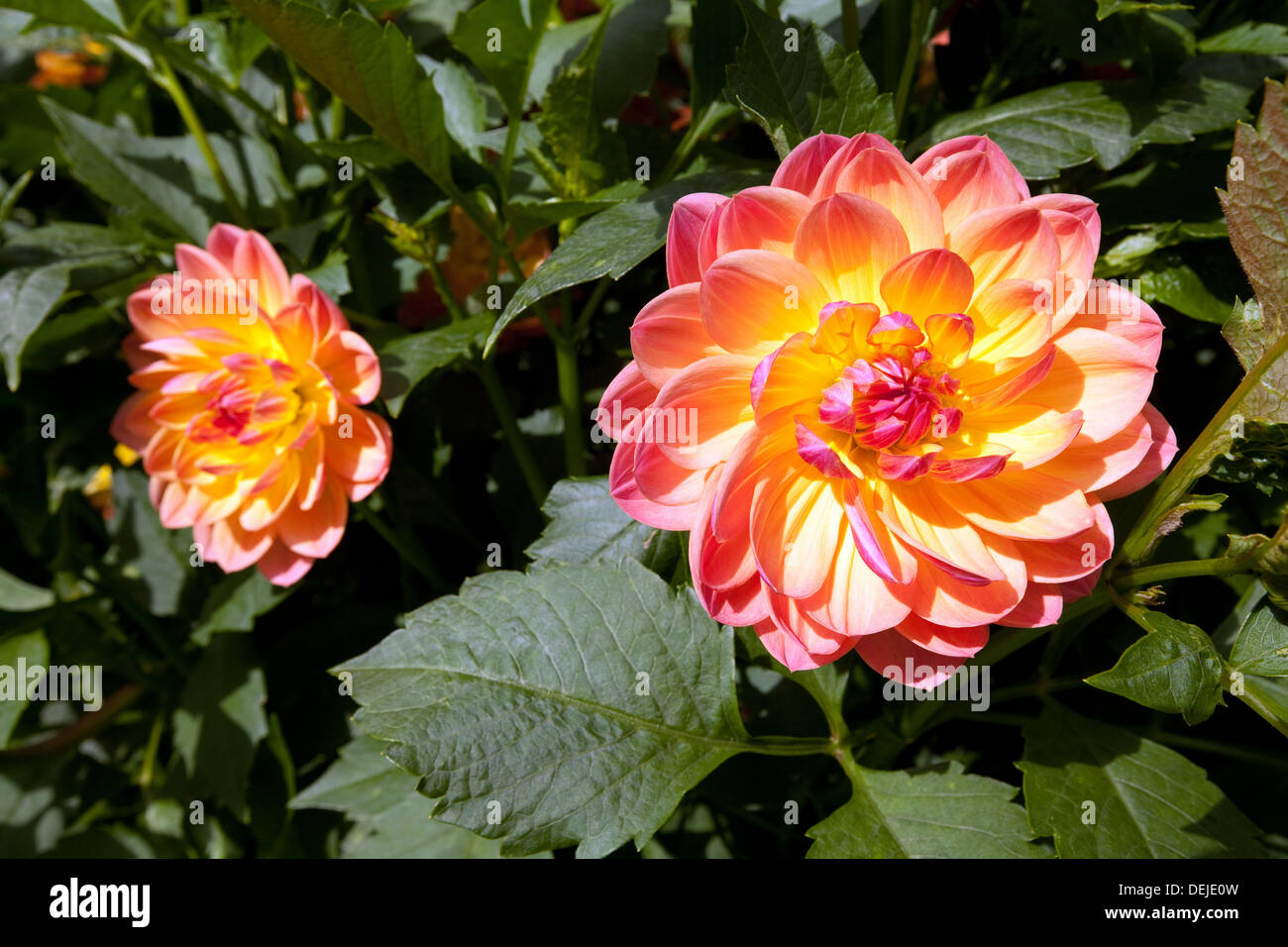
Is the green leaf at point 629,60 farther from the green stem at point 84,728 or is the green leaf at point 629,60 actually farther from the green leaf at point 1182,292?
the green stem at point 84,728

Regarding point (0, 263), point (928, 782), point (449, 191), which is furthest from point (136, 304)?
point (928, 782)

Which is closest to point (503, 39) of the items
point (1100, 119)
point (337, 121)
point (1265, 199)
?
point (337, 121)

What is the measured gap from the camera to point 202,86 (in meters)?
1.46

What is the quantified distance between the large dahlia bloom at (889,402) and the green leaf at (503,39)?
33cm

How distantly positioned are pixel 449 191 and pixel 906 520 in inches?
21.5

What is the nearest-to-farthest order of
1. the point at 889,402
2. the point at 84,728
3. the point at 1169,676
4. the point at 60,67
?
the point at 1169,676
the point at 889,402
the point at 84,728
the point at 60,67

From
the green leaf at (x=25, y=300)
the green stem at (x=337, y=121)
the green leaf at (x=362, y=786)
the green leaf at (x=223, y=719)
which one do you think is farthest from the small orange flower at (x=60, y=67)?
the green leaf at (x=362, y=786)

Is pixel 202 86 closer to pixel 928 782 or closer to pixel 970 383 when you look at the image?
pixel 970 383

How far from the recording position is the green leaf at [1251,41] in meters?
0.91

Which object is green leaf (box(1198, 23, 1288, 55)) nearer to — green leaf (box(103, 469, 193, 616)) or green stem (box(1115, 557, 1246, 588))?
green stem (box(1115, 557, 1246, 588))

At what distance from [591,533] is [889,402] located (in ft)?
1.04

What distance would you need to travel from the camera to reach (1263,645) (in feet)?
2.31

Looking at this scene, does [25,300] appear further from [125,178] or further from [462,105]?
[462,105]

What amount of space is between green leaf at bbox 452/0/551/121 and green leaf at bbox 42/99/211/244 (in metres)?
0.52
